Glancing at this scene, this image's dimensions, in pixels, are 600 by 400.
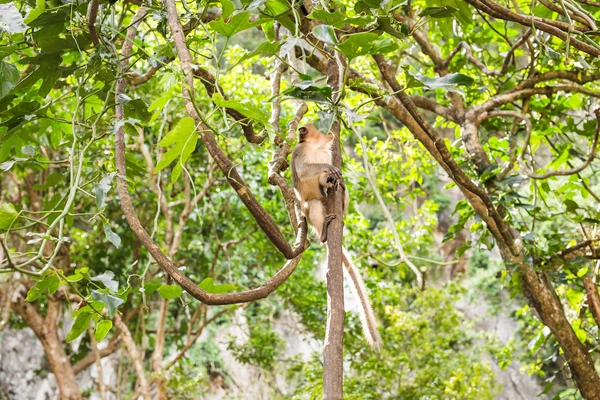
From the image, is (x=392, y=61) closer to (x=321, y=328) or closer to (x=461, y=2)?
(x=461, y=2)

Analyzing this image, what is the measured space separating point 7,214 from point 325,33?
0.49 meters

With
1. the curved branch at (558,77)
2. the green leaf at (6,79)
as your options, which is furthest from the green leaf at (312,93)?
the curved branch at (558,77)

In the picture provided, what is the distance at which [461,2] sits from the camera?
1325 millimetres

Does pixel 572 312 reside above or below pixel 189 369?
below

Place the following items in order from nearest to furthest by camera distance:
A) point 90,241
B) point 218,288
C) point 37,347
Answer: point 218,288
point 90,241
point 37,347

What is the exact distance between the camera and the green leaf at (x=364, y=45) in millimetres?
800

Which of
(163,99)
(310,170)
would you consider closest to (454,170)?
(310,170)

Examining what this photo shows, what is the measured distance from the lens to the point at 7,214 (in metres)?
0.88

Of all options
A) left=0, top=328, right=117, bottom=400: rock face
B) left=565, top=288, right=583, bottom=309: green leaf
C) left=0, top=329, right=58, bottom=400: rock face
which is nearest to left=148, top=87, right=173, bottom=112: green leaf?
left=565, top=288, right=583, bottom=309: green leaf

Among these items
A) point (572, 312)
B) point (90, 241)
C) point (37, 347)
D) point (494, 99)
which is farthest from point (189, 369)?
point (494, 99)

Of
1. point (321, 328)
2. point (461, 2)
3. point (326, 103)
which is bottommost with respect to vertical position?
point (326, 103)

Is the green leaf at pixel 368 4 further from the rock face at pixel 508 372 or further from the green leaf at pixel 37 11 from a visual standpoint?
the rock face at pixel 508 372

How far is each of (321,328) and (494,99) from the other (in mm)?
2559

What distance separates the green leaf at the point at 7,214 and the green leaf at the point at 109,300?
158 millimetres
